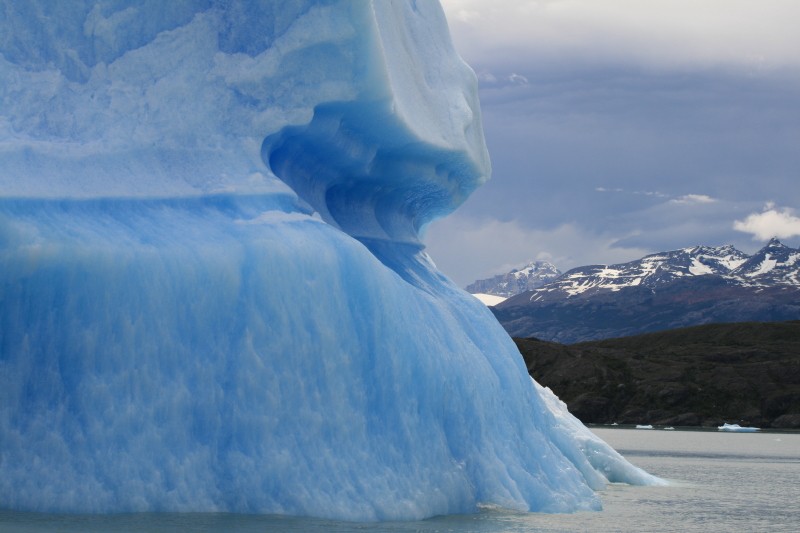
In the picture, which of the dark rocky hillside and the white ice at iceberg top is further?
the dark rocky hillside

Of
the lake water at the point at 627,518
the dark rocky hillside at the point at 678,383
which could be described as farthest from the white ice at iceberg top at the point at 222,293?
the dark rocky hillside at the point at 678,383

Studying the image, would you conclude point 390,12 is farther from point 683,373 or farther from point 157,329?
point 683,373

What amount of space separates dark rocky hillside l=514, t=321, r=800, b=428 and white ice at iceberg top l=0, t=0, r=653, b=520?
87527 millimetres

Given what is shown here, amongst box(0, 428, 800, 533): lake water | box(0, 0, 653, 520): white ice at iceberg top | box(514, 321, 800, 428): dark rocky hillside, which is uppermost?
box(514, 321, 800, 428): dark rocky hillside

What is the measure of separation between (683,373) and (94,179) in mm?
102379

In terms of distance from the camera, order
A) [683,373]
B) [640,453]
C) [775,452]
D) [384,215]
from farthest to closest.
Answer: [683,373], [775,452], [640,453], [384,215]

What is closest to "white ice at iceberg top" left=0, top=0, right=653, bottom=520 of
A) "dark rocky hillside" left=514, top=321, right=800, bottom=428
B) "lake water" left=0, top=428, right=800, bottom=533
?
"lake water" left=0, top=428, right=800, bottom=533

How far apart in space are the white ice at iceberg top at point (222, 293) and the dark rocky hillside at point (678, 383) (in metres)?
87.5

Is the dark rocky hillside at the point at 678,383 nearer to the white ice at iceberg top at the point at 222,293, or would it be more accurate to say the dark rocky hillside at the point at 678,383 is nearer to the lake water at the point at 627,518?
the lake water at the point at 627,518

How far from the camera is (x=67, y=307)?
Result: 461 inches

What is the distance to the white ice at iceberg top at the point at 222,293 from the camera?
1148 cm

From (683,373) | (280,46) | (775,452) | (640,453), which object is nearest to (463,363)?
(280,46)

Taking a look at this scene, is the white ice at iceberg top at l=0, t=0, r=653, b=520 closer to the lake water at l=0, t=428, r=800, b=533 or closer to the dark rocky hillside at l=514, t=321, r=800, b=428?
the lake water at l=0, t=428, r=800, b=533

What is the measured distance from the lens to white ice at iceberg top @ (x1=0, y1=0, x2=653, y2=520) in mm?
11484
